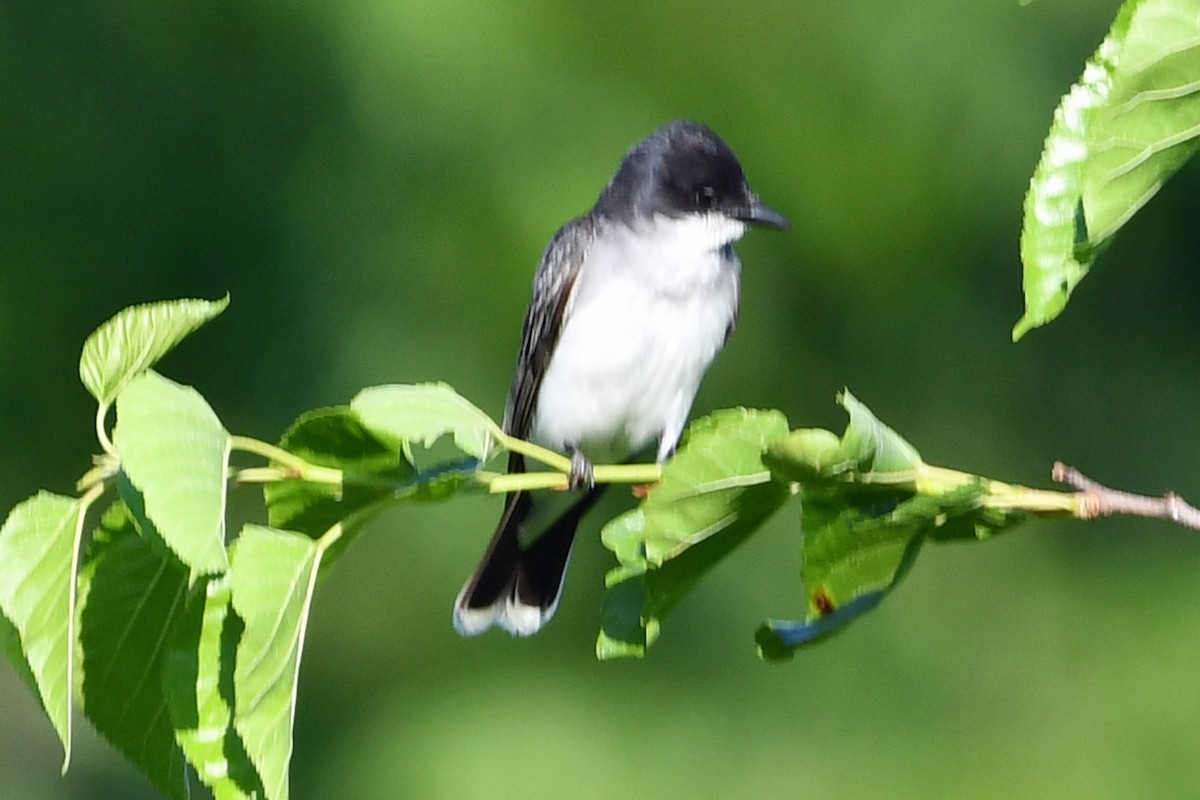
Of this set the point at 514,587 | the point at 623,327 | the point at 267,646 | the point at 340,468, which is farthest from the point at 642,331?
the point at 267,646

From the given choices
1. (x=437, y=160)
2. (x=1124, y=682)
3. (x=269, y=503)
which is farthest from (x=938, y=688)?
(x=269, y=503)

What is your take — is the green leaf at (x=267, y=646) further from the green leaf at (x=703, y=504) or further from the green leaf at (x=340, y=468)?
the green leaf at (x=703, y=504)

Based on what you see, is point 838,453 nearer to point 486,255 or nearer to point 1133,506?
point 1133,506

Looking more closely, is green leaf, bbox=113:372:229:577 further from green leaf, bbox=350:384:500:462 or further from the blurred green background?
the blurred green background

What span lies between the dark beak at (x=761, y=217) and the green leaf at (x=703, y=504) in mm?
1451

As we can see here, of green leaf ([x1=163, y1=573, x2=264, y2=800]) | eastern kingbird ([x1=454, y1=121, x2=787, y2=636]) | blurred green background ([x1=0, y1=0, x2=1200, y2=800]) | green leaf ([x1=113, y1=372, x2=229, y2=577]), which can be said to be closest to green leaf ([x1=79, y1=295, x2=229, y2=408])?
green leaf ([x1=113, y1=372, x2=229, y2=577])

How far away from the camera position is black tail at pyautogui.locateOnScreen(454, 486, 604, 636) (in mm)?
2807

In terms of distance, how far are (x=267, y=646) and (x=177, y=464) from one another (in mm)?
148

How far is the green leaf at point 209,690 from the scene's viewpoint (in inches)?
47.6

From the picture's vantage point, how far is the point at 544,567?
287 cm

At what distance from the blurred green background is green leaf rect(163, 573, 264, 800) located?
3.34m

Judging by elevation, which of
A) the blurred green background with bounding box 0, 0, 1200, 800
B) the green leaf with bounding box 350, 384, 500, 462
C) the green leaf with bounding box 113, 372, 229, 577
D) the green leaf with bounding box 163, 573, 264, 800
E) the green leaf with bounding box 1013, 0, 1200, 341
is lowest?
the blurred green background with bounding box 0, 0, 1200, 800

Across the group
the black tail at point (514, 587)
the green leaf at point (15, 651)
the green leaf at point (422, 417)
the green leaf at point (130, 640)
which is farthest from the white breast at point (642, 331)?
the green leaf at point (15, 651)

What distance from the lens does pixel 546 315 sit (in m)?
2.90
